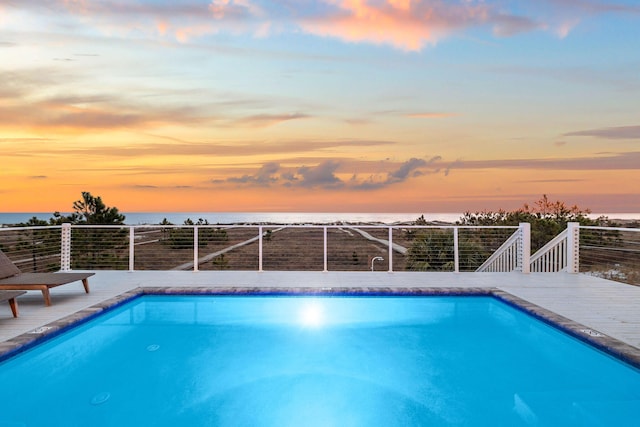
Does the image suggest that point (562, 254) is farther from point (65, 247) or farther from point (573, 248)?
point (65, 247)

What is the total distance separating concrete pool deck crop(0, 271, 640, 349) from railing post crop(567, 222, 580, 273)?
0.79 feet

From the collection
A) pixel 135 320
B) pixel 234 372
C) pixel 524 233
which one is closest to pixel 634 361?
pixel 234 372

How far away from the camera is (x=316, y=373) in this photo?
3.57m

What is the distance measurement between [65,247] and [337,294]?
4.63 meters

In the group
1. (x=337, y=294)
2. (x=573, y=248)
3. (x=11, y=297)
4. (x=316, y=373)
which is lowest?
(x=316, y=373)

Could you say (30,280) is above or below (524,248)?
below

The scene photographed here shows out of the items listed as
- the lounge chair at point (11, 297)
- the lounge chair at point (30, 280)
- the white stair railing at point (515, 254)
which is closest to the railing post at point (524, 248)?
the white stair railing at point (515, 254)

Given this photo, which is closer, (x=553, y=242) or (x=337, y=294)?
(x=337, y=294)

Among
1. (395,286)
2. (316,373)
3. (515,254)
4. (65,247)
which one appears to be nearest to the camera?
(316,373)

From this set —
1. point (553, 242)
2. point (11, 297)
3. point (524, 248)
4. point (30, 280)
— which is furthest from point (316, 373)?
point (553, 242)

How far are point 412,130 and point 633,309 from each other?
238 inches

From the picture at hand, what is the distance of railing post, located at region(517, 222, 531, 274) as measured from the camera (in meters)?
7.24

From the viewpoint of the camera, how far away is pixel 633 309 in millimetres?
4828

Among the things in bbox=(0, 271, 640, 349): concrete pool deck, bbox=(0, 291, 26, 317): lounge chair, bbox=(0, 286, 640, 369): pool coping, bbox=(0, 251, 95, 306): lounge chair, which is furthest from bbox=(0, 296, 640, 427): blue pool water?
bbox=(0, 251, 95, 306): lounge chair
